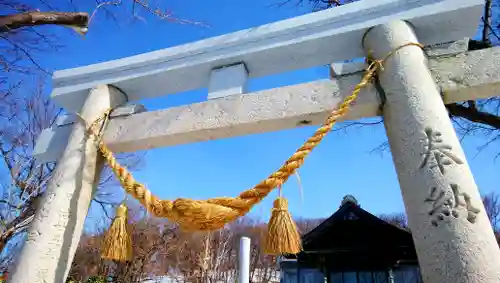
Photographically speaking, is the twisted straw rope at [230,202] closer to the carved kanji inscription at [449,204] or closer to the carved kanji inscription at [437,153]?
the carved kanji inscription at [437,153]

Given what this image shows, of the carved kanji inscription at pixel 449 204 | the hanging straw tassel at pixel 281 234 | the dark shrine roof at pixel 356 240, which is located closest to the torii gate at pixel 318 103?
the carved kanji inscription at pixel 449 204

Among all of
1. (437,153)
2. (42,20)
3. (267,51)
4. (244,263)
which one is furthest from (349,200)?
(42,20)

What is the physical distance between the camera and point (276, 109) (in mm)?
1649

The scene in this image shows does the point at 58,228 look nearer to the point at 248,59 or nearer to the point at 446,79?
the point at 248,59

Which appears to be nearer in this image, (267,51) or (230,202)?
(230,202)

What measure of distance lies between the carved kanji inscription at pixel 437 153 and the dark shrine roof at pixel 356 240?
6600mm

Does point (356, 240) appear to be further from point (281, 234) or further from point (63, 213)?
point (63, 213)

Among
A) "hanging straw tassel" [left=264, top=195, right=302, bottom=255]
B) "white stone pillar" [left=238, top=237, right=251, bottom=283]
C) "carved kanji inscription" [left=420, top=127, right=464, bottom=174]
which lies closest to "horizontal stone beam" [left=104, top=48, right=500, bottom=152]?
"carved kanji inscription" [left=420, top=127, right=464, bottom=174]

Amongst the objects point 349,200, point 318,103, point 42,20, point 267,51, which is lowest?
point 318,103

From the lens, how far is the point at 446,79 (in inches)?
55.9

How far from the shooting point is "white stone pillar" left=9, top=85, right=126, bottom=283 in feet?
5.20

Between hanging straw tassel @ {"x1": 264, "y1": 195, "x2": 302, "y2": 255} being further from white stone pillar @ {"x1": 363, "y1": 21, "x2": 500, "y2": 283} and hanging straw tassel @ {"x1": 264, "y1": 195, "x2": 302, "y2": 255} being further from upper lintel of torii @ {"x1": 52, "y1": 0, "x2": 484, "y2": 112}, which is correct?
upper lintel of torii @ {"x1": 52, "y1": 0, "x2": 484, "y2": 112}

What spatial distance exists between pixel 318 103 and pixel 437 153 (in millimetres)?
594

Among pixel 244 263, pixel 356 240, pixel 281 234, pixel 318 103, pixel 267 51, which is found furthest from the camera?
pixel 356 240
